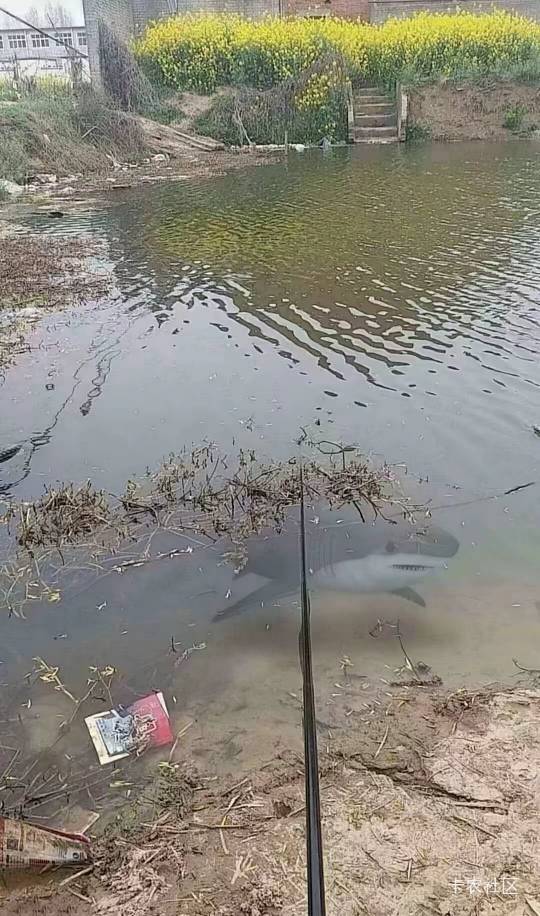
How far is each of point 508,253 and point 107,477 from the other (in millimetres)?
6797

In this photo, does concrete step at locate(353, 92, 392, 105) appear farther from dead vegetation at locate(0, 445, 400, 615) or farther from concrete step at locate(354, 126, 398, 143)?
dead vegetation at locate(0, 445, 400, 615)

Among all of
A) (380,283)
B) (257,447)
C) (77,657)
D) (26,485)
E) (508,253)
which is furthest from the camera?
(508,253)

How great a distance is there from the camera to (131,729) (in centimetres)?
292

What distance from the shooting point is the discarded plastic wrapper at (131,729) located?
9.30ft

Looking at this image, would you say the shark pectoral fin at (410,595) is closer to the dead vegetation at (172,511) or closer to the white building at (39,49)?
the dead vegetation at (172,511)

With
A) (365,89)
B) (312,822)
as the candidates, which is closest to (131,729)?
(312,822)

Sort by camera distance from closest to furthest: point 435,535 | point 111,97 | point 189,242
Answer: point 435,535 → point 189,242 → point 111,97

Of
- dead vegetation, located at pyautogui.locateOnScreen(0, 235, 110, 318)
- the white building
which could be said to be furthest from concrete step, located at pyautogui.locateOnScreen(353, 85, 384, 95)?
dead vegetation, located at pyautogui.locateOnScreen(0, 235, 110, 318)

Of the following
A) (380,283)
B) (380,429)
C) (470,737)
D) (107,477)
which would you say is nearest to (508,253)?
(380,283)

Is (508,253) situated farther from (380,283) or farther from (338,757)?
(338,757)

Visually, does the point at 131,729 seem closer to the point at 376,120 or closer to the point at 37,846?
the point at 37,846

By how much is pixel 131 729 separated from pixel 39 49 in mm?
27761

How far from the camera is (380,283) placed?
8188 millimetres

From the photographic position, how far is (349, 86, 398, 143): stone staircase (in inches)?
873
